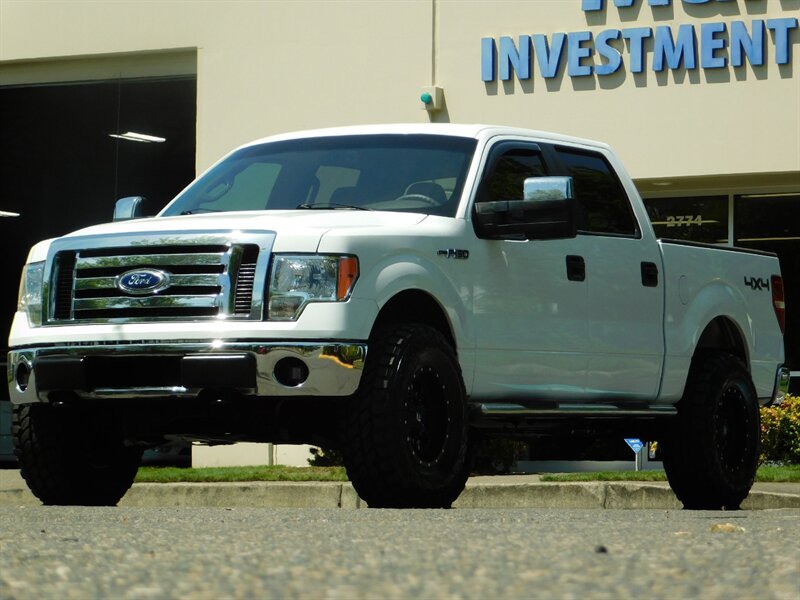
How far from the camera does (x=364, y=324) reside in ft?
24.7

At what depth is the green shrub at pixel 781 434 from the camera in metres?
17.0

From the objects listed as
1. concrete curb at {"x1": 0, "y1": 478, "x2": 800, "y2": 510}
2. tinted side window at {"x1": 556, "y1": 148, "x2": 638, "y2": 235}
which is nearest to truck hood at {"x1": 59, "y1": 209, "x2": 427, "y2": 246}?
tinted side window at {"x1": 556, "y1": 148, "x2": 638, "y2": 235}

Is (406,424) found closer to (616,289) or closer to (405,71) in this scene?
(616,289)

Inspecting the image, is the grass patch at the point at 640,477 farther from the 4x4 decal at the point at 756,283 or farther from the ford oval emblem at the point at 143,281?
the ford oval emblem at the point at 143,281


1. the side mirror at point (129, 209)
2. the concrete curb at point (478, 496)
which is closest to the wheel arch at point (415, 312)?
the side mirror at point (129, 209)

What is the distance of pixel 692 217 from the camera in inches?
744

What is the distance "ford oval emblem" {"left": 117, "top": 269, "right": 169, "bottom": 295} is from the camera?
25.6 ft

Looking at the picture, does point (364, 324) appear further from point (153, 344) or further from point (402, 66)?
point (402, 66)

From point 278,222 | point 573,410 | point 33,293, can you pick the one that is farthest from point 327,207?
point 573,410

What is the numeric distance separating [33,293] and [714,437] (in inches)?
159

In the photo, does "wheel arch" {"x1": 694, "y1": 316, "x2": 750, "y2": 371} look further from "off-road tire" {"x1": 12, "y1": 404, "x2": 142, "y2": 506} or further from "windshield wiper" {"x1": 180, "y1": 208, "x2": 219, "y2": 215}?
"off-road tire" {"x1": 12, "y1": 404, "x2": 142, "y2": 506}

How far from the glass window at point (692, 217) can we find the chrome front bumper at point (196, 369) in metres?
11.8

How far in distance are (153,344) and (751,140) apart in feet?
36.5

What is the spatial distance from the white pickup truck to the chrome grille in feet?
0.04
